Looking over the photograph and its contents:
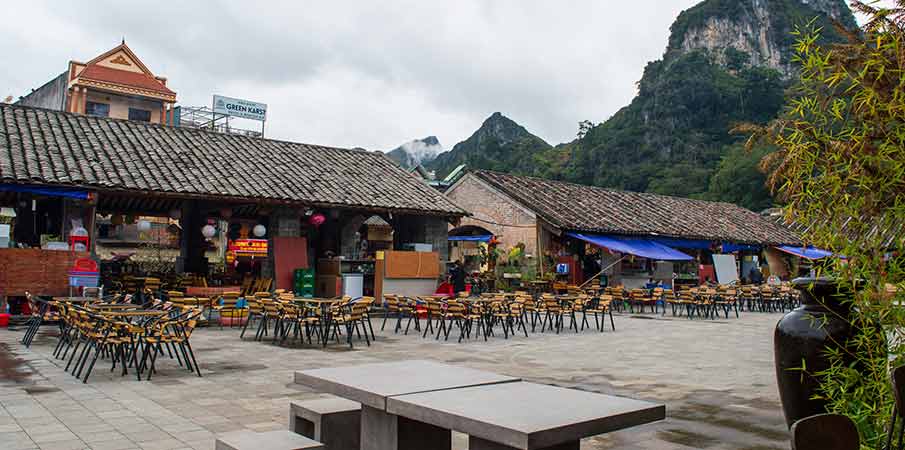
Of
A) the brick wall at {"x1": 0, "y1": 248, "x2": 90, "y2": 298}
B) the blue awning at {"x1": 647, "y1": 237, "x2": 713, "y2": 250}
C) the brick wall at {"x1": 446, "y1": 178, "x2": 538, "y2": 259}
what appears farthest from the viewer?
the blue awning at {"x1": 647, "y1": 237, "x2": 713, "y2": 250}

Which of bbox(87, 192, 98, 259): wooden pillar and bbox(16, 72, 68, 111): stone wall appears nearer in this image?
bbox(87, 192, 98, 259): wooden pillar

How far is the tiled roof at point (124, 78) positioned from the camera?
28953 mm

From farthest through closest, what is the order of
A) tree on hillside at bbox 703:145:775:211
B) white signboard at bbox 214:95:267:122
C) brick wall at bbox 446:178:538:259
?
tree on hillside at bbox 703:145:775:211 < white signboard at bbox 214:95:267:122 < brick wall at bbox 446:178:538:259

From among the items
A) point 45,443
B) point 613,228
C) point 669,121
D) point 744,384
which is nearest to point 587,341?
point 744,384

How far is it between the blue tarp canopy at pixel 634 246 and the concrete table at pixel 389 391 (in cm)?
1638

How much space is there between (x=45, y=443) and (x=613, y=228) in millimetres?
18807

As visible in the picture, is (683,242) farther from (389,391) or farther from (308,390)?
(389,391)

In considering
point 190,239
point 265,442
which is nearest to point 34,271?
point 190,239

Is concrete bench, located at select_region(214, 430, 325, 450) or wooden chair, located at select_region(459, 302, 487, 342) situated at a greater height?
wooden chair, located at select_region(459, 302, 487, 342)

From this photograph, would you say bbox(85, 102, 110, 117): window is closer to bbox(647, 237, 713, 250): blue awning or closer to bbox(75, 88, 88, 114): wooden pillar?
bbox(75, 88, 88, 114): wooden pillar

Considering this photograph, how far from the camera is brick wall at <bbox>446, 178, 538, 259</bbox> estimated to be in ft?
68.9

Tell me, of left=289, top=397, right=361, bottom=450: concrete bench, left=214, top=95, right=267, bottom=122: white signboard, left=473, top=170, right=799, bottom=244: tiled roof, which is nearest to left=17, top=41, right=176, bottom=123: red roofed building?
left=214, top=95, right=267, bottom=122: white signboard

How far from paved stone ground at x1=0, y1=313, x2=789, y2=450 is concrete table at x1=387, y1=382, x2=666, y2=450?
1.51m

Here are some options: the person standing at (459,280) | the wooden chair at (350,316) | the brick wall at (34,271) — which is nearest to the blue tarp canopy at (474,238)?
the person standing at (459,280)
